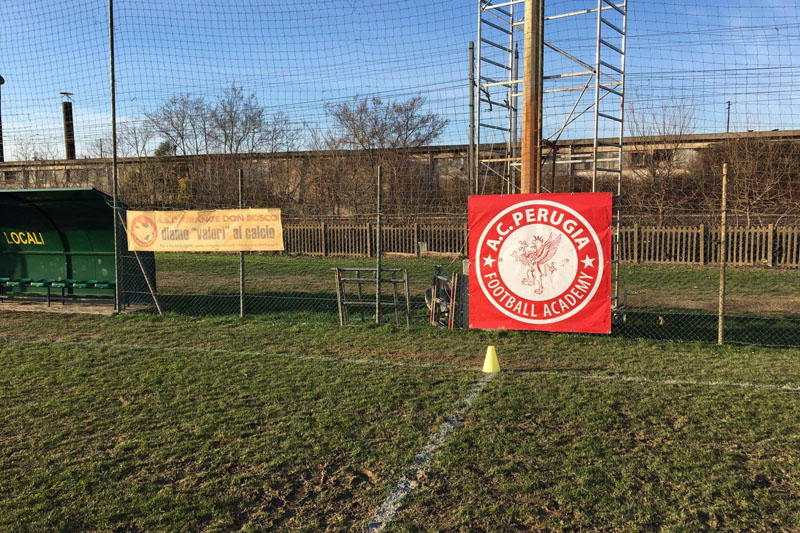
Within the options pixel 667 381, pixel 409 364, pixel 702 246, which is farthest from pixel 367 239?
pixel 667 381

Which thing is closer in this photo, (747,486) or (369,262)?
(747,486)

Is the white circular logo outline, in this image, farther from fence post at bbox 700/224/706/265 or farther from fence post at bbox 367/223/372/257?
fence post at bbox 367/223/372/257

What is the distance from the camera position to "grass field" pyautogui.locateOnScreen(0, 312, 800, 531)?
3576mm

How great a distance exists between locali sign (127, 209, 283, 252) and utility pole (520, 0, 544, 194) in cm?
412

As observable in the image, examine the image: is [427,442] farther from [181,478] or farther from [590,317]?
[590,317]

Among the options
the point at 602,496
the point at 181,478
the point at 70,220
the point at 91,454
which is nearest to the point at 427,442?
the point at 602,496

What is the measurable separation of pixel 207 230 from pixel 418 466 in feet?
23.7

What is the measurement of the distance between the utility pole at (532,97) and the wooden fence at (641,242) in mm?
5634

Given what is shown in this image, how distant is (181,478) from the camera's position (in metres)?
4.05

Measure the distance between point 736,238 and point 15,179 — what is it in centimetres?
3167

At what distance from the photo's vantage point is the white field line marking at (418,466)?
11.5 ft

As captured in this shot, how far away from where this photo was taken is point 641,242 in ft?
61.0

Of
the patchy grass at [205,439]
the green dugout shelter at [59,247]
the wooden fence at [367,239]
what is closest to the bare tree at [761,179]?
the wooden fence at [367,239]

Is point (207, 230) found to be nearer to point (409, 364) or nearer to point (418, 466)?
point (409, 364)
